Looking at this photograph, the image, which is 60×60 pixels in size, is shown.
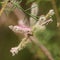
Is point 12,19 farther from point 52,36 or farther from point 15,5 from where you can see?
point 15,5

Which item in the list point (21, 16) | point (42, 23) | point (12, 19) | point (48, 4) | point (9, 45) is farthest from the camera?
point (9, 45)

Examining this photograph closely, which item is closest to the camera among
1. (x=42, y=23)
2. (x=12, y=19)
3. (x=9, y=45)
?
(x=42, y=23)

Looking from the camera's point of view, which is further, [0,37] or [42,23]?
[0,37]

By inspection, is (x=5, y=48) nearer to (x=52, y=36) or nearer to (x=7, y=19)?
(x=7, y=19)

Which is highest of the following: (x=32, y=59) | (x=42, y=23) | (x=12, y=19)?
(x=12, y=19)

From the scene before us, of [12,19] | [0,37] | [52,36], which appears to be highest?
[0,37]

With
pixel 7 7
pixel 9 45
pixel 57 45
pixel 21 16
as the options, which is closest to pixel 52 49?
pixel 57 45

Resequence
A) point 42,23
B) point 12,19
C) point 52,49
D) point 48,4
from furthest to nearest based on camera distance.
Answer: point 12,19, point 52,49, point 48,4, point 42,23

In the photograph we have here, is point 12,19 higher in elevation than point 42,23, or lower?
higher

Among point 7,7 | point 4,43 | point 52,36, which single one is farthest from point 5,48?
point 7,7
